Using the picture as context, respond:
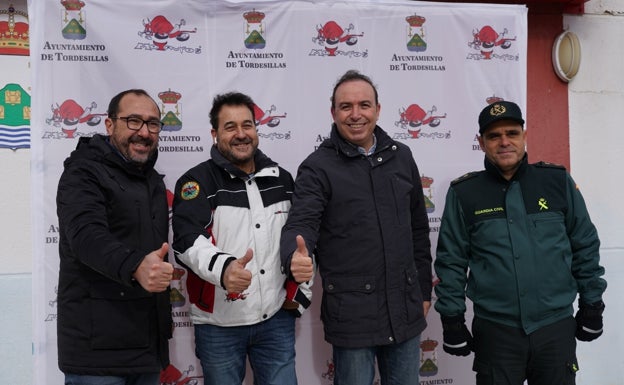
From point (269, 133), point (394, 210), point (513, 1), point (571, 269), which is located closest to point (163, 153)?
point (269, 133)

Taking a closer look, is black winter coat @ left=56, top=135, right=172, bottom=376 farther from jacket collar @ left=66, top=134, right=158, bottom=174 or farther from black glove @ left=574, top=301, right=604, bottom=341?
black glove @ left=574, top=301, right=604, bottom=341

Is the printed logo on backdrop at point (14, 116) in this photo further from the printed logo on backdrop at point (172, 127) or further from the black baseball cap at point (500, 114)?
the black baseball cap at point (500, 114)

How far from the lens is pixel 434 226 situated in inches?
123

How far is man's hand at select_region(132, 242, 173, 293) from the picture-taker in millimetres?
1646

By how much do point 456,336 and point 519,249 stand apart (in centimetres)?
50

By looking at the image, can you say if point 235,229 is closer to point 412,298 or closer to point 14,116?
point 412,298

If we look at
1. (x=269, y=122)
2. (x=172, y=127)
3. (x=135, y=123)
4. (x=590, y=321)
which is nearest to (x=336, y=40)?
(x=269, y=122)

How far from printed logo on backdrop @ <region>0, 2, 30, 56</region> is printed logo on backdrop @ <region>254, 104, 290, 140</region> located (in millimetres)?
1474

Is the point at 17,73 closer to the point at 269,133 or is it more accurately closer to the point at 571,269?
the point at 269,133

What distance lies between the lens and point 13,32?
294cm

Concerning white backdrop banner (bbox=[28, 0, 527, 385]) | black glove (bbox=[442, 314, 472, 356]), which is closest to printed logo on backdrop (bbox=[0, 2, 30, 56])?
white backdrop banner (bbox=[28, 0, 527, 385])

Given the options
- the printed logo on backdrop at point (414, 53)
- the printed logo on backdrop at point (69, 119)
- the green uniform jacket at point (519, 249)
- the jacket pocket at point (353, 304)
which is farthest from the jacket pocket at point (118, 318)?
the printed logo on backdrop at point (414, 53)

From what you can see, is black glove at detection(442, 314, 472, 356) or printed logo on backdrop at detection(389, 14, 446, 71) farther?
printed logo on backdrop at detection(389, 14, 446, 71)

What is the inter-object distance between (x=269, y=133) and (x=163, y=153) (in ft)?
2.02
